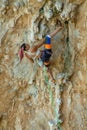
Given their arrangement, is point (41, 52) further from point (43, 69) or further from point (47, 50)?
point (43, 69)

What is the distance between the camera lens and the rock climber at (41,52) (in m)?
6.00

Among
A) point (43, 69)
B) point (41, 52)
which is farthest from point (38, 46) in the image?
point (43, 69)

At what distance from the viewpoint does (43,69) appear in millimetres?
6445

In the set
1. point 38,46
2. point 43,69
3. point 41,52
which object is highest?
point 38,46

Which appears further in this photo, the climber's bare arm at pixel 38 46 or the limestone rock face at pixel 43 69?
the climber's bare arm at pixel 38 46

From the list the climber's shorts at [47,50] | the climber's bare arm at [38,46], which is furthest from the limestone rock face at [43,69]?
the climber's shorts at [47,50]

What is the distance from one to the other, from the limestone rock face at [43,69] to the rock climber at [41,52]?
145 mm

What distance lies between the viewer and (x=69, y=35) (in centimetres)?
614

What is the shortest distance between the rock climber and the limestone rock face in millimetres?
145

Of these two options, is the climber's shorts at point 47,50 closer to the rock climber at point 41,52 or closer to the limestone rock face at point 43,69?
the rock climber at point 41,52

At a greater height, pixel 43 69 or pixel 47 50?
pixel 47 50

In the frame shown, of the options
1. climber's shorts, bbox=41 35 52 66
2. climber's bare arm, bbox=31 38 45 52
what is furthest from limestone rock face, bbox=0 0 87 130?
climber's shorts, bbox=41 35 52 66

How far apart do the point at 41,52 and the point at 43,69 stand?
46 cm

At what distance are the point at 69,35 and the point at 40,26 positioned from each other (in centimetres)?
64
